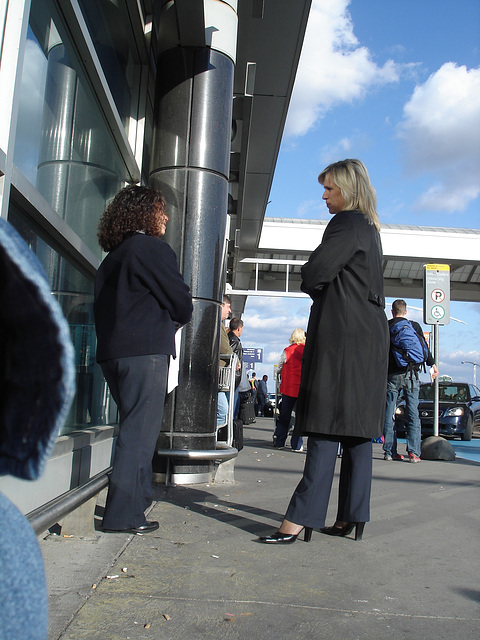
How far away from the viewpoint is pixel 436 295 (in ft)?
32.4

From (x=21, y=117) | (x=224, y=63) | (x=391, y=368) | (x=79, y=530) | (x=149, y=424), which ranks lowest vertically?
(x=79, y=530)

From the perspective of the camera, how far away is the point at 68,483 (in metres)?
3.55

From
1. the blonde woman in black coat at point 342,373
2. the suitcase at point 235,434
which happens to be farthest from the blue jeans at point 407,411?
the blonde woman in black coat at point 342,373

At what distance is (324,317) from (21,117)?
175 cm

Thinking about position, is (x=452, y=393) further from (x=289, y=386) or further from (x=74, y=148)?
(x=74, y=148)

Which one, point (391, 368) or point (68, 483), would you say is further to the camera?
point (391, 368)

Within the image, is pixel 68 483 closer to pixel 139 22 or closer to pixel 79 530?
pixel 79 530

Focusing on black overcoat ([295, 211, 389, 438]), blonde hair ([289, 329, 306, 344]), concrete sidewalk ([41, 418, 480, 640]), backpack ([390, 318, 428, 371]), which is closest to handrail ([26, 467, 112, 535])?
concrete sidewalk ([41, 418, 480, 640])

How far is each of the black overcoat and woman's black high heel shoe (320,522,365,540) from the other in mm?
538

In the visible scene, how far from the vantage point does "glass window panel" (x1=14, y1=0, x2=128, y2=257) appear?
3.01 metres

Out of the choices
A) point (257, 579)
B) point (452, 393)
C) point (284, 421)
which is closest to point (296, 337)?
point (284, 421)

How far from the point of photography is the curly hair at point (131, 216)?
330 centimetres

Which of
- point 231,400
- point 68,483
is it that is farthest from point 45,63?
point 231,400

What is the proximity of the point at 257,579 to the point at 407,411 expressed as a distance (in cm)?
612
